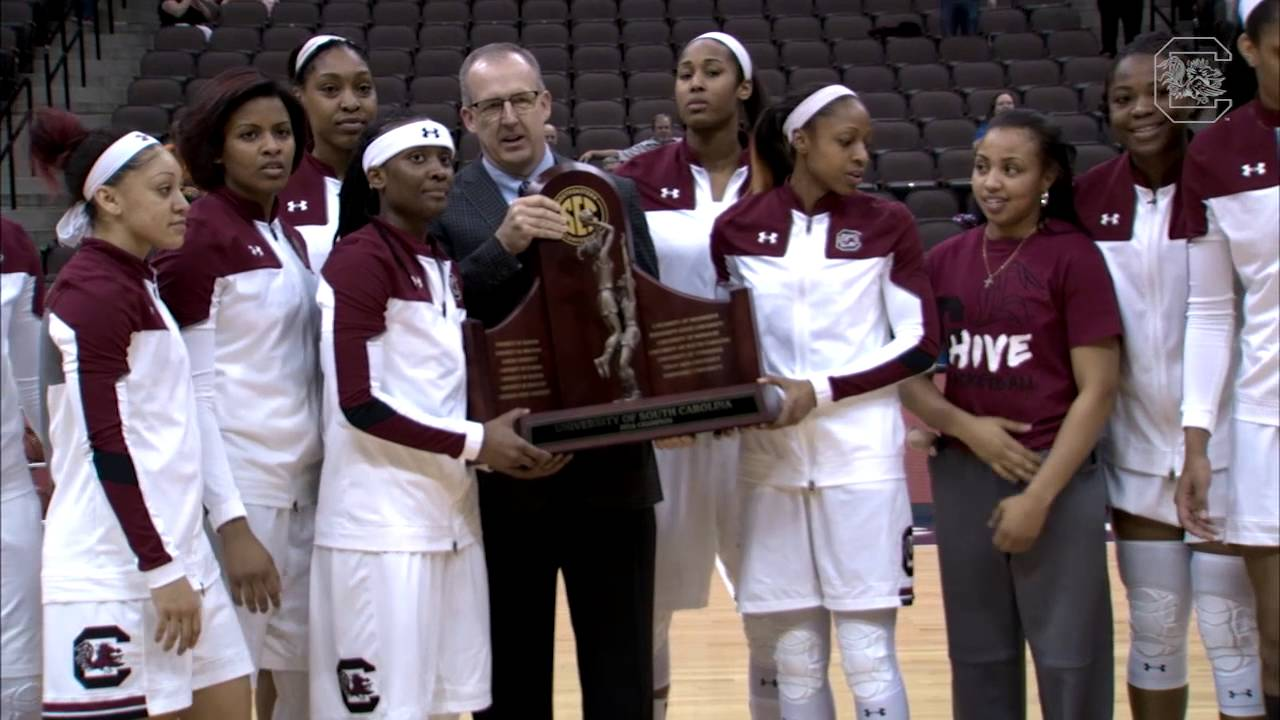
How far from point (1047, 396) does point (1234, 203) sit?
1.86 feet

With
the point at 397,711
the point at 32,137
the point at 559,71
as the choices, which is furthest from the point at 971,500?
the point at 559,71

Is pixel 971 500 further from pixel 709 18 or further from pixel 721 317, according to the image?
pixel 709 18

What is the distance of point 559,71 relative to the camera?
11.3 metres

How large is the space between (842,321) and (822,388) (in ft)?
0.60

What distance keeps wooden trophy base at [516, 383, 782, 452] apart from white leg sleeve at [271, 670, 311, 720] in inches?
33.5

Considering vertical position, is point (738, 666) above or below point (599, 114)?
below

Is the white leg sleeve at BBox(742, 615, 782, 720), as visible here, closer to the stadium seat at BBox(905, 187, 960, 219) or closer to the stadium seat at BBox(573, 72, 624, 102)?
the stadium seat at BBox(905, 187, 960, 219)

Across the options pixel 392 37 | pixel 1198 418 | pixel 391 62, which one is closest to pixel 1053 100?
pixel 391 62

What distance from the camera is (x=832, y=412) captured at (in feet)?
10.4

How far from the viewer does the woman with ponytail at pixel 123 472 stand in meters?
2.59

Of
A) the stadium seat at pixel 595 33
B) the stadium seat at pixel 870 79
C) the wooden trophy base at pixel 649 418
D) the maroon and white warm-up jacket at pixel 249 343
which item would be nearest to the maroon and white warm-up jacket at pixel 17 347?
the maroon and white warm-up jacket at pixel 249 343

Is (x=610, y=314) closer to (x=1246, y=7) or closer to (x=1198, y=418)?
(x=1198, y=418)

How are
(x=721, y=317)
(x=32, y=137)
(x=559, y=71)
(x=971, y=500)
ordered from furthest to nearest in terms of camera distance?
(x=559, y=71) → (x=971, y=500) → (x=721, y=317) → (x=32, y=137)

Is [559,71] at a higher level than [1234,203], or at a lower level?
higher
